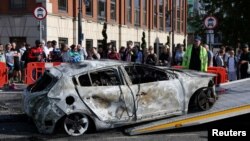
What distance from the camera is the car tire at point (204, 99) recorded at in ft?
30.7

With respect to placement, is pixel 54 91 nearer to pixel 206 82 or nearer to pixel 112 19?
pixel 206 82

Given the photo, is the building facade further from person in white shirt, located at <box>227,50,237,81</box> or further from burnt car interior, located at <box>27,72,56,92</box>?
burnt car interior, located at <box>27,72,56,92</box>

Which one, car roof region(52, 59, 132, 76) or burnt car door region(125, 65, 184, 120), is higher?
car roof region(52, 59, 132, 76)

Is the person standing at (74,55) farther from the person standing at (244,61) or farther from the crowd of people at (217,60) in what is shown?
the person standing at (244,61)

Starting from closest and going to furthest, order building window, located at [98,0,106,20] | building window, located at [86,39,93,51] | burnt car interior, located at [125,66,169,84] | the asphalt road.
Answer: the asphalt road < burnt car interior, located at [125,66,169,84] < building window, located at [86,39,93,51] < building window, located at [98,0,106,20]

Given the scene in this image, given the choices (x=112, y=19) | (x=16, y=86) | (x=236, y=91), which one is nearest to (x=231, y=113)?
(x=236, y=91)

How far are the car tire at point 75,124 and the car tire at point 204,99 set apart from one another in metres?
2.27

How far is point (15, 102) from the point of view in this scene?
1284 cm

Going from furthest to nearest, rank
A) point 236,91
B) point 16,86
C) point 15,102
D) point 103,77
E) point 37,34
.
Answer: point 37,34 → point 16,86 → point 15,102 → point 236,91 → point 103,77

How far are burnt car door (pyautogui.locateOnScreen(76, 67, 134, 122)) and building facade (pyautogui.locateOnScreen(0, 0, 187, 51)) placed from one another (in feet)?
57.7

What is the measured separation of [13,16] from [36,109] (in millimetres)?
22790

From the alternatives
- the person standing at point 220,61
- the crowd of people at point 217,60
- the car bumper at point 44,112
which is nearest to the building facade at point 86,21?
the person standing at point 220,61

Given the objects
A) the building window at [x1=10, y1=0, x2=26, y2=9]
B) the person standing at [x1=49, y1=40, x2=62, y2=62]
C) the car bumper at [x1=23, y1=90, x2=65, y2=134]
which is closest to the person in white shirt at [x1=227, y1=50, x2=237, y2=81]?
the person standing at [x1=49, y1=40, x2=62, y2=62]

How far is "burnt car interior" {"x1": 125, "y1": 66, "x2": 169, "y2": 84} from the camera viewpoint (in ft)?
30.5
